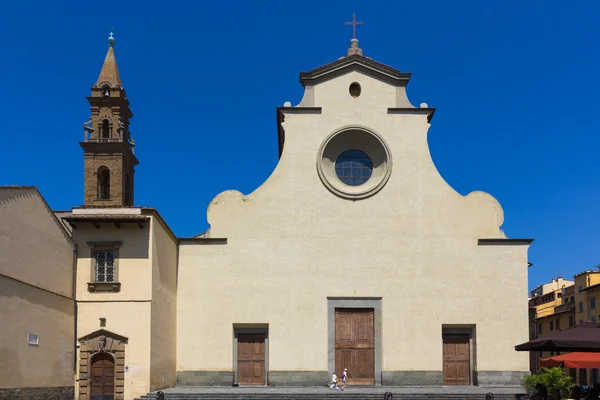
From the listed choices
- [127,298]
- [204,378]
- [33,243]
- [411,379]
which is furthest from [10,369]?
[411,379]

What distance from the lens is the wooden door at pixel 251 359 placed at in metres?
29.3

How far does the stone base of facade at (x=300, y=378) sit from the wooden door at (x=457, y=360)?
5.11 m

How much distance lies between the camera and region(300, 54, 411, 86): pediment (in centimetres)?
3092

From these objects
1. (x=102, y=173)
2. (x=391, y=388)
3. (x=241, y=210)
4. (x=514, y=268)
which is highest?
(x=102, y=173)

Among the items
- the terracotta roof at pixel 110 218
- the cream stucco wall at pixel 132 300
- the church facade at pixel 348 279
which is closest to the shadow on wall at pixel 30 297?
the cream stucco wall at pixel 132 300

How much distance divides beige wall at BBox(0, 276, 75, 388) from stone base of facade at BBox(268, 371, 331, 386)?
27.3 ft

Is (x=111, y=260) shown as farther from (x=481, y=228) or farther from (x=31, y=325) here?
(x=481, y=228)

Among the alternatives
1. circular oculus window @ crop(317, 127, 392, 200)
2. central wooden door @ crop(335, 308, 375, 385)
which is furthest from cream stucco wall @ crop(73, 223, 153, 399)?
circular oculus window @ crop(317, 127, 392, 200)

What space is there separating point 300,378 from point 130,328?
25.3 feet

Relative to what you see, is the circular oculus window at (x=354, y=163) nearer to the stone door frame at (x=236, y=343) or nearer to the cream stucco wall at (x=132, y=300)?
the stone door frame at (x=236, y=343)

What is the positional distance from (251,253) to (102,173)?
1227 cm

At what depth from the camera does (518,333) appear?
2925 cm

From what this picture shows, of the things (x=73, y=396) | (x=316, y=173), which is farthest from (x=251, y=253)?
(x=73, y=396)

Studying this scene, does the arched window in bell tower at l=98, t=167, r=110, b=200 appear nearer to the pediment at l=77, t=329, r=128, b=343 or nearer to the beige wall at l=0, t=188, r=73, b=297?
the beige wall at l=0, t=188, r=73, b=297
